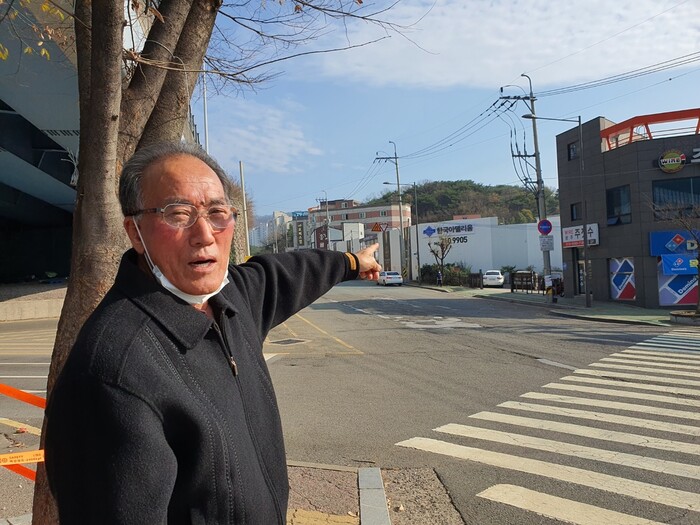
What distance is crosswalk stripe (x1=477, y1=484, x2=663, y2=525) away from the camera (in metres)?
4.25

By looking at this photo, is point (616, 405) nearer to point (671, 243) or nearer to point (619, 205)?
point (671, 243)

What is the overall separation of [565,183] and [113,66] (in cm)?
3139

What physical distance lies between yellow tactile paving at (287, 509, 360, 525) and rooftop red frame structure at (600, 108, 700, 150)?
87.1 ft

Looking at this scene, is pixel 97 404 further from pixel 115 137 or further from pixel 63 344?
pixel 115 137

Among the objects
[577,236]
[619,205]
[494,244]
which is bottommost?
[577,236]

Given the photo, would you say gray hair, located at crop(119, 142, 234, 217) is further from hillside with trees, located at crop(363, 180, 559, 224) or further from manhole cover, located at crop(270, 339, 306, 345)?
hillside with trees, located at crop(363, 180, 559, 224)

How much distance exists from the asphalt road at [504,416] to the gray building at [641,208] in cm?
962

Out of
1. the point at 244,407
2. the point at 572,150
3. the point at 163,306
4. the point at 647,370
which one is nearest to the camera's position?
the point at 163,306

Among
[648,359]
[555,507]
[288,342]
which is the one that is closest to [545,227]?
[648,359]

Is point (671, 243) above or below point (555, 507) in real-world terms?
above

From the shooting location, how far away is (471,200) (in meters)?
103

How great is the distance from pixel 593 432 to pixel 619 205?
23.1 metres

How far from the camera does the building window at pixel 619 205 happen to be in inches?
1019

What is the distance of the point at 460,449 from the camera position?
19.7 feet
